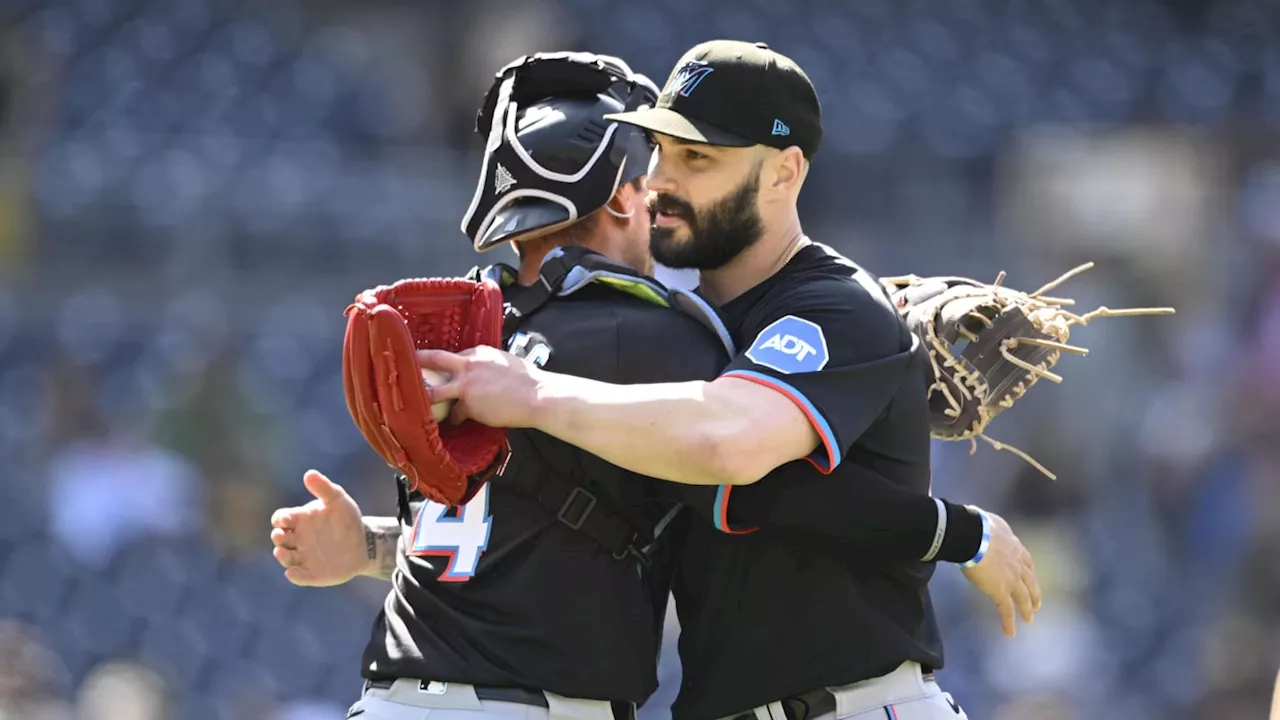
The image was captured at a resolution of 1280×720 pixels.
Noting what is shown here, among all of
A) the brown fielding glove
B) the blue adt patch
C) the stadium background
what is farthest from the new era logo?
the stadium background

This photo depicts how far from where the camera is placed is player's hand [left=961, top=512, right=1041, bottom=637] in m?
3.11

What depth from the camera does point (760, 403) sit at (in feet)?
8.94

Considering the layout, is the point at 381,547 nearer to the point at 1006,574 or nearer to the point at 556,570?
the point at 556,570

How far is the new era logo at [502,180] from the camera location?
3.09 metres

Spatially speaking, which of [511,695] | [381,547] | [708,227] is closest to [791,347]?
[708,227]

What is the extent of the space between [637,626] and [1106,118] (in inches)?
319

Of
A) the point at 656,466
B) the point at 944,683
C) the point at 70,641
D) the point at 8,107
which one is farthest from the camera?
the point at 8,107

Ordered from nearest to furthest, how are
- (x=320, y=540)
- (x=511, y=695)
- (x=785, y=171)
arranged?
(x=511, y=695), (x=785, y=171), (x=320, y=540)

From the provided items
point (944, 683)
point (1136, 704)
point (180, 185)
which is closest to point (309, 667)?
point (180, 185)

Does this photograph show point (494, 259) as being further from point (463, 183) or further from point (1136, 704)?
point (1136, 704)

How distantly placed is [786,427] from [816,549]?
14.7 inches

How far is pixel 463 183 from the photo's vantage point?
873cm

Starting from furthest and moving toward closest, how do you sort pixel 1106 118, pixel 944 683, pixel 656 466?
pixel 1106 118 → pixel 944 683 → pixel 656 466

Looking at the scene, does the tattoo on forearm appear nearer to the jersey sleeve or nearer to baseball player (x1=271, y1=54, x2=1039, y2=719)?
baseball player (x1=271, y1=54, x2=1039, y2=719)
